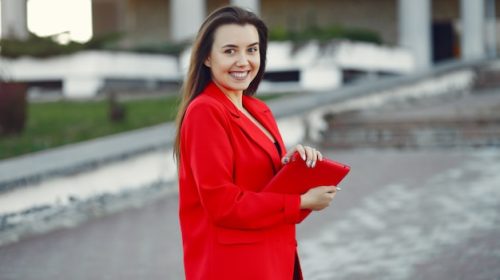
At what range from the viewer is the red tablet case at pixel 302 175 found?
2570 mm

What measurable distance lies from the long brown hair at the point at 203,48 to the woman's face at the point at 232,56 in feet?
0.05

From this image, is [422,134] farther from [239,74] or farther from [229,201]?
[229,201]

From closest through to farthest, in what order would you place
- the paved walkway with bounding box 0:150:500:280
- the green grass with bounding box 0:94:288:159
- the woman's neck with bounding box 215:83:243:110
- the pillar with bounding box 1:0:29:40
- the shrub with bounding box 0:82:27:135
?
1. the woman's neck with bounding box 215:83:243:110
2. the paved walkway with bounding box 0:150:500:280
3. the green grass with bounding box 0:94:288:159
4. the shrub with bounding box 0:82:27:135
5. the pillar with bounding box 1:0:29:40

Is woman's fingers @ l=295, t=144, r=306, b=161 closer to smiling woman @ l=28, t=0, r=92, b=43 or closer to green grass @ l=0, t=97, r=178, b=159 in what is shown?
green grass @ l=0, t=97, r=178, b=159

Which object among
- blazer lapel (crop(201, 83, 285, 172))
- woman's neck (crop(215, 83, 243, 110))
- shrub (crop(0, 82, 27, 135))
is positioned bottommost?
shrub (crop(0, 82, 27, 135))

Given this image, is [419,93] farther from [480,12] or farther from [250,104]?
[250,104]

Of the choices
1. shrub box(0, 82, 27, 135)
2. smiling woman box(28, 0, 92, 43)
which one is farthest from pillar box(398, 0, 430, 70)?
shrub box(0, 82, 27, 135)

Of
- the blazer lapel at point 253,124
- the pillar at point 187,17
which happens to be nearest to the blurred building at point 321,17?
the pillar at point 187,17

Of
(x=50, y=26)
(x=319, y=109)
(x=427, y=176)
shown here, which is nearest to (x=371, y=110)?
(x=319, y=109)

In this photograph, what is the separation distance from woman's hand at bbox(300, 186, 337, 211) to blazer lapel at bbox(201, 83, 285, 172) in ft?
0.43

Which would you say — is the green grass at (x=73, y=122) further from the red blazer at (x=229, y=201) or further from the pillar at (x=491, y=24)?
the pillar at (x=491, y=24)

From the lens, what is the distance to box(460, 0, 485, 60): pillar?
26141 millimetres

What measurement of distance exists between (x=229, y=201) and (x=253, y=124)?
0.30 metres

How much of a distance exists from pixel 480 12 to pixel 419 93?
1062 centimetres
